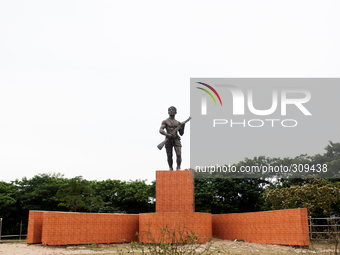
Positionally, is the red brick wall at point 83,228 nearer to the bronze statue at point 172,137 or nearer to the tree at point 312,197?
the bronze statue at point 172,137

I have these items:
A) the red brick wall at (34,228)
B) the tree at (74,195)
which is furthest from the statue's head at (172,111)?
the tree at (74,195)

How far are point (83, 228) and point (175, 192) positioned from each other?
10.7 feet

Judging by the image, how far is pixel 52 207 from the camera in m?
24.5

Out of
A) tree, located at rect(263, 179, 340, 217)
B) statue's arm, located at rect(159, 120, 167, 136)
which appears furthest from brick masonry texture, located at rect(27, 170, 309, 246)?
tree, located at rect(263, 179, 340, 217)

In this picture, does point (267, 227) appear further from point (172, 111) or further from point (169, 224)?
point (172, 111)

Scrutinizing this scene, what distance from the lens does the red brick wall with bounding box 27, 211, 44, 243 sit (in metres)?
10.6

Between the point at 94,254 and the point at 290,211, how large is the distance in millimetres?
5648

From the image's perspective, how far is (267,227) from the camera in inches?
421

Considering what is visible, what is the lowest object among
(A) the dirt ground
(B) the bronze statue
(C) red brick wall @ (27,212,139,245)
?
(A) the dirt ground

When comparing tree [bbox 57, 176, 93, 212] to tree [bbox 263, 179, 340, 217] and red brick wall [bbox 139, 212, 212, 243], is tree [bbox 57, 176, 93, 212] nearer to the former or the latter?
red brick wall [bbox 139, 212, 212, 243]

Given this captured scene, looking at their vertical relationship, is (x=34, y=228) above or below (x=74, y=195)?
below

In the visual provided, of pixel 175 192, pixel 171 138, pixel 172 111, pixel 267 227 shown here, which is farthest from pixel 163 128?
pixel 267 227

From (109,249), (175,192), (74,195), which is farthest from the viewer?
(74,195)

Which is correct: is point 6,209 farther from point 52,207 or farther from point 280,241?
point 280,241
